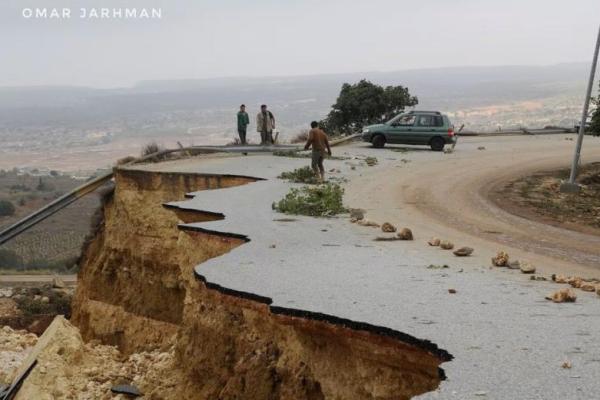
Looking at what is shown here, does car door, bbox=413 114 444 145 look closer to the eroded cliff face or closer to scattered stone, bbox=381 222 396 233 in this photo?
the eroded cliff face

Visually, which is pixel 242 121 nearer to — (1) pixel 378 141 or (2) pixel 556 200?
(1) pixel 378 141

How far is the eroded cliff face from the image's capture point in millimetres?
7414

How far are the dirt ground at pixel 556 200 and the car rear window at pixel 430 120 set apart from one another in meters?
6.30

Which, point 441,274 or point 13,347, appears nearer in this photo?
point 441,274

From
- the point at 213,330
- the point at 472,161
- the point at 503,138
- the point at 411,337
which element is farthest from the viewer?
the point at 503,138

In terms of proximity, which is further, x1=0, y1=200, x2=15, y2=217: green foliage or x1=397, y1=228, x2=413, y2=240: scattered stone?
x1=0, y1=200, x2=15, y2=217: green foliage

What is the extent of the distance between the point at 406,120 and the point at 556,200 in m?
11.2

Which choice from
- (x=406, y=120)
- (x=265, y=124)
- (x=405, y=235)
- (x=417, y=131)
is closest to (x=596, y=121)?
(x=417, y=131)

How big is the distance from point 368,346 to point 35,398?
25.1ft

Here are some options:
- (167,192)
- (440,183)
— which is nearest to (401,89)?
(440,183)

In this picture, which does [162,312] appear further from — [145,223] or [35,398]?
[35,398]

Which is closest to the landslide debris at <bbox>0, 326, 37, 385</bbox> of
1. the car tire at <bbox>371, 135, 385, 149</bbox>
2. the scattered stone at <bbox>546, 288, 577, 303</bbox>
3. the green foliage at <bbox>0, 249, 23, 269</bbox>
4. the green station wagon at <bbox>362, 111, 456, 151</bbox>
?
the scattered stone at <bbox>546, 288, 577, 303</bbox>

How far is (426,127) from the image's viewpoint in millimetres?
28844

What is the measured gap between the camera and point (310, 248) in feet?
39.8
